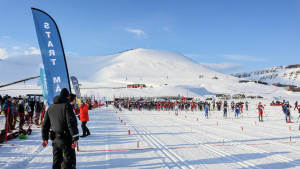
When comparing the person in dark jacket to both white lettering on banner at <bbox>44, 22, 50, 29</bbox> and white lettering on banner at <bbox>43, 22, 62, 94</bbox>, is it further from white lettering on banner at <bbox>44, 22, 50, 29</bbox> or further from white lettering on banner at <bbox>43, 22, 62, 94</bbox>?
white lettering on banner at <bbox>44, 22, 50, 29</bbox>

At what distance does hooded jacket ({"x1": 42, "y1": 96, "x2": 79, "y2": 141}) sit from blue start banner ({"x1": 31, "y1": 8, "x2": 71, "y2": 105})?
18.7 ft

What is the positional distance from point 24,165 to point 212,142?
6292mm

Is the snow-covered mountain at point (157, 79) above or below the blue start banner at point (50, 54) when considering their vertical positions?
above

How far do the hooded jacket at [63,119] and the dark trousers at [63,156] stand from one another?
183 mm

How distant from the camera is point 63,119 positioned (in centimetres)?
417

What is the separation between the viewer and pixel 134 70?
169125 millimetres

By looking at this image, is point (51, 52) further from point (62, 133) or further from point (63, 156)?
point (63, 156)

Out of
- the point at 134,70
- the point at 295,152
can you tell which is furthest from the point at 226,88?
the point at 295,152

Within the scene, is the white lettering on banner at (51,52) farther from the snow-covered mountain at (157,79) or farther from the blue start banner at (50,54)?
the snow-covered mountain at (157,79)

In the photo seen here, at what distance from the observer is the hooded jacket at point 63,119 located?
4.09m

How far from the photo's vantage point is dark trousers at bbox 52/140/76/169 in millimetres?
4160

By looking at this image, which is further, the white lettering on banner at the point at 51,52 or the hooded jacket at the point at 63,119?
the white lettering on banner at the point at 51,52

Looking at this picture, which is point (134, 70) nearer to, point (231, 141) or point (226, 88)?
point (226, 88)

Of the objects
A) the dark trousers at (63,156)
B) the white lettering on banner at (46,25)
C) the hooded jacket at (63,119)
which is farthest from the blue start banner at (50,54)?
the dark trousers at (63,156)
